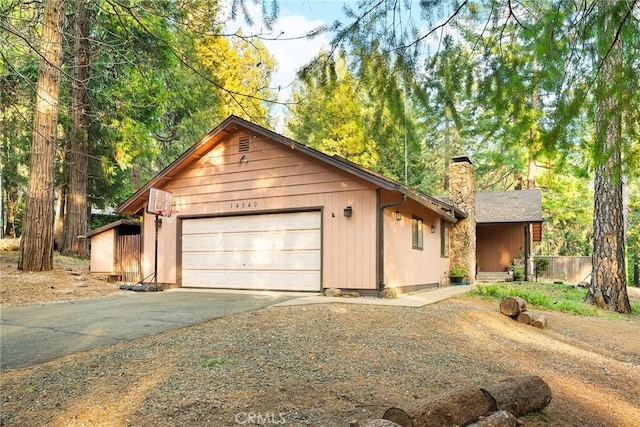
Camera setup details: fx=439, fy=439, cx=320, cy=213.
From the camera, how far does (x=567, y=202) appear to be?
76.7ft

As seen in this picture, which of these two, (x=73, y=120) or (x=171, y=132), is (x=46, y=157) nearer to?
(x=73, y=120)

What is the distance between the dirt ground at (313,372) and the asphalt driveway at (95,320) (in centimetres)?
39

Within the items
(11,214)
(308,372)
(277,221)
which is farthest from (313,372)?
(11,214)

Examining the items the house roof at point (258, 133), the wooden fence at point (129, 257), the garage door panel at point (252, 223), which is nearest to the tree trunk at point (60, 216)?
the wooden fence at point (129, 257)

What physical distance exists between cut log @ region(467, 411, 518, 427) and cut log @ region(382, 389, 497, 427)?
0.07 m

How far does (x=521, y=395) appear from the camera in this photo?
11.1ft

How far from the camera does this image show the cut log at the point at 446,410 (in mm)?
2682

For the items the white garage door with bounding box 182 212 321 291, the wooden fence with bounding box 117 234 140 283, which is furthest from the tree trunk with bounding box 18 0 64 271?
the white garage door with bounding box 182 212 321 291

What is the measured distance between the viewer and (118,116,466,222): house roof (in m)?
8.79

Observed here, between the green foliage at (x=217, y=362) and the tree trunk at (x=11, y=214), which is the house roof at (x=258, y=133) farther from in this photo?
the tree trunk at (x=11, y=214)

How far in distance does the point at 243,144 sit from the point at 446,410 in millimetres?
8804

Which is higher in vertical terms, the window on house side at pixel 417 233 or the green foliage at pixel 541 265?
the window on house side at pixel 417 233

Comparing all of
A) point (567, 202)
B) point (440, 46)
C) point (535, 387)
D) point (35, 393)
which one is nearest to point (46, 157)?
point (35, 393)

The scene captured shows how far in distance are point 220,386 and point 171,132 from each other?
64.3ft
